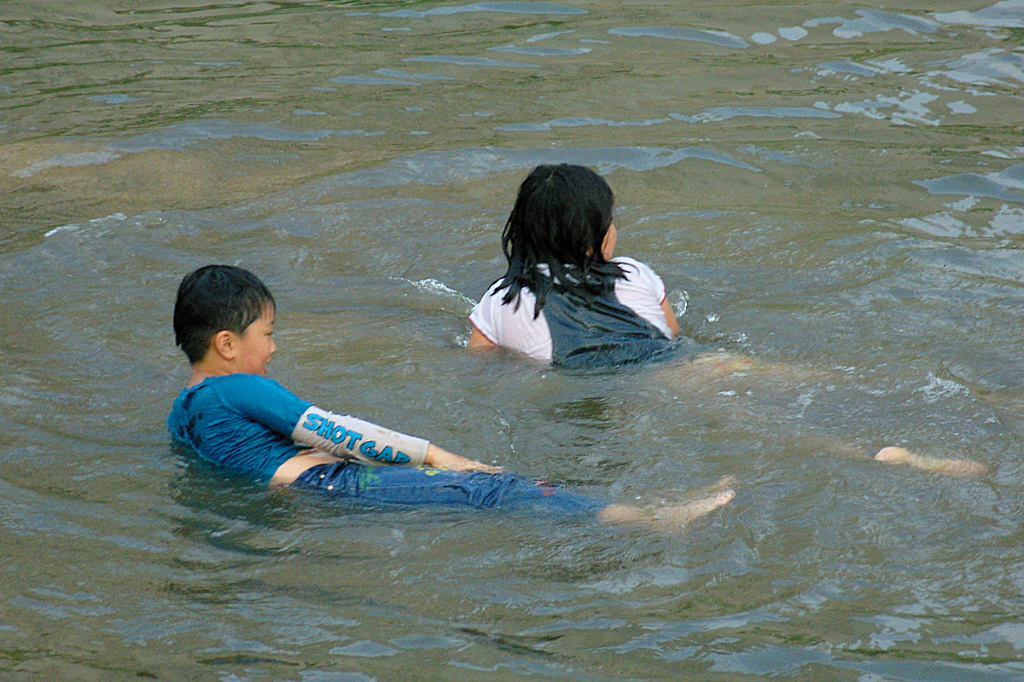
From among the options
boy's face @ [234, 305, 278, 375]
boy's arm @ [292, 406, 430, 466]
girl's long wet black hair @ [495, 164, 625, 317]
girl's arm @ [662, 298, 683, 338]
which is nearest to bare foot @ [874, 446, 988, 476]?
girl's arm @ [662, 298, 683, 338]

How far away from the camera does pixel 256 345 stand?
13.3 ft

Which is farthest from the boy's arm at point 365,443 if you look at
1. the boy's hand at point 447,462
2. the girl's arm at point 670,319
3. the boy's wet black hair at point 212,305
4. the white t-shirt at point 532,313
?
the girl's arm at point 670,319

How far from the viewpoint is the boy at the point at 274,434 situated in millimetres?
3955

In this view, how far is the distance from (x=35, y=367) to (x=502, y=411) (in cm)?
223

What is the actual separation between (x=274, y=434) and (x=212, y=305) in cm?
54

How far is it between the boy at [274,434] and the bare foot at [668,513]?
2cm

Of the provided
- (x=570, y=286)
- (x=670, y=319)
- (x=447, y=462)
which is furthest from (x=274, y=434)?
(x=670, y=319)

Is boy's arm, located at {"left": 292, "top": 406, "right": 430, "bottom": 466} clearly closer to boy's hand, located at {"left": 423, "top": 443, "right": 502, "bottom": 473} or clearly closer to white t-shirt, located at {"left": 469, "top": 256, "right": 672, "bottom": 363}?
boy's hand, located at {"left": 423, "top": 443, "right": 502, "bottom": 473}

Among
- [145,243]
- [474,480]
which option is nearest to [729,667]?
[474,480]

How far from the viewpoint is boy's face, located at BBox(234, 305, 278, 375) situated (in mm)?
4031

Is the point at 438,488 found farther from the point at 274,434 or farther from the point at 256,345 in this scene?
the point at 256,345

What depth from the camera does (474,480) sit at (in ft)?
13.0

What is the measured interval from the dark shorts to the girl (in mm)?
961

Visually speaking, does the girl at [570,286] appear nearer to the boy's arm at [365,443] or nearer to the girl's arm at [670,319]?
the girl's arm at [670,319]
